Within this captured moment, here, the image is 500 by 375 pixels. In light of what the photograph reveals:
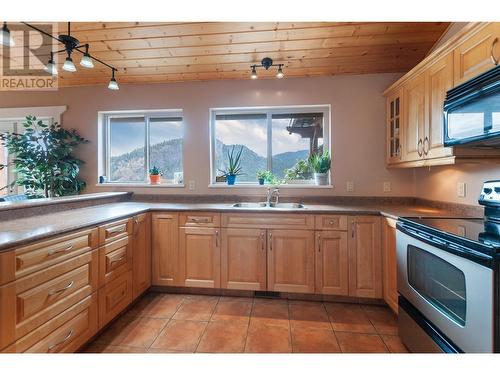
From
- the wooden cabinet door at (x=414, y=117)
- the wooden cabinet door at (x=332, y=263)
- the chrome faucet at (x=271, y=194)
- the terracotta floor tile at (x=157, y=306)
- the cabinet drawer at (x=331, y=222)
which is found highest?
the wooden cabinet door at (x=414, y=117)

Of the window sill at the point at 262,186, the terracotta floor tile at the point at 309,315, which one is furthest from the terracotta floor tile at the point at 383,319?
the window sill at the point at 262,186

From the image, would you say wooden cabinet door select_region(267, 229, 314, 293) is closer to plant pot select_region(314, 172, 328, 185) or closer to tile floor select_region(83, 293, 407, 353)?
tile floor select_region(83, 293, 407, 353)

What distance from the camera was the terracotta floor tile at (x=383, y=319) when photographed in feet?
6.30

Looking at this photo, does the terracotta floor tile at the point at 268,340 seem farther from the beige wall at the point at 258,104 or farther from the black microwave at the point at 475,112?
the black microwave at the point at 475,112

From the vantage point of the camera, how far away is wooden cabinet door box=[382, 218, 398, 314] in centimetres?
203

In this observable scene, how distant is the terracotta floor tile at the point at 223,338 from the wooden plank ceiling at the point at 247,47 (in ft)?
8.32

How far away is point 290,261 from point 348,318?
653 mm

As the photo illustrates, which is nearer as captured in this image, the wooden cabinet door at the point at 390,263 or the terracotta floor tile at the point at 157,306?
the wooden cabinet door at the point at 390,263

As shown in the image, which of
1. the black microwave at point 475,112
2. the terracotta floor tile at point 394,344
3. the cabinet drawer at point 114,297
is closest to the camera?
the black microwave at point 475,112

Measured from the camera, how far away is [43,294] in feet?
4.42

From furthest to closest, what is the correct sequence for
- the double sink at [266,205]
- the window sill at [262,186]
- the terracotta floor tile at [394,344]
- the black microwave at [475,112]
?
the window sill at [262,186] → the double sink at [266,205] → the terracotta floor tile at [394,344] → the black microwave at [475,112]

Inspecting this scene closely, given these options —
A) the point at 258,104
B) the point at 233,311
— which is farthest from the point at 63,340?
the point at 258,104

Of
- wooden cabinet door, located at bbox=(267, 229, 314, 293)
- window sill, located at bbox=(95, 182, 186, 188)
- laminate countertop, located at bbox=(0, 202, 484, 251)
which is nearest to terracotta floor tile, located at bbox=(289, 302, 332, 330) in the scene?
wooden cabinet door, located at bbox=(267, 229, 314, 293)
